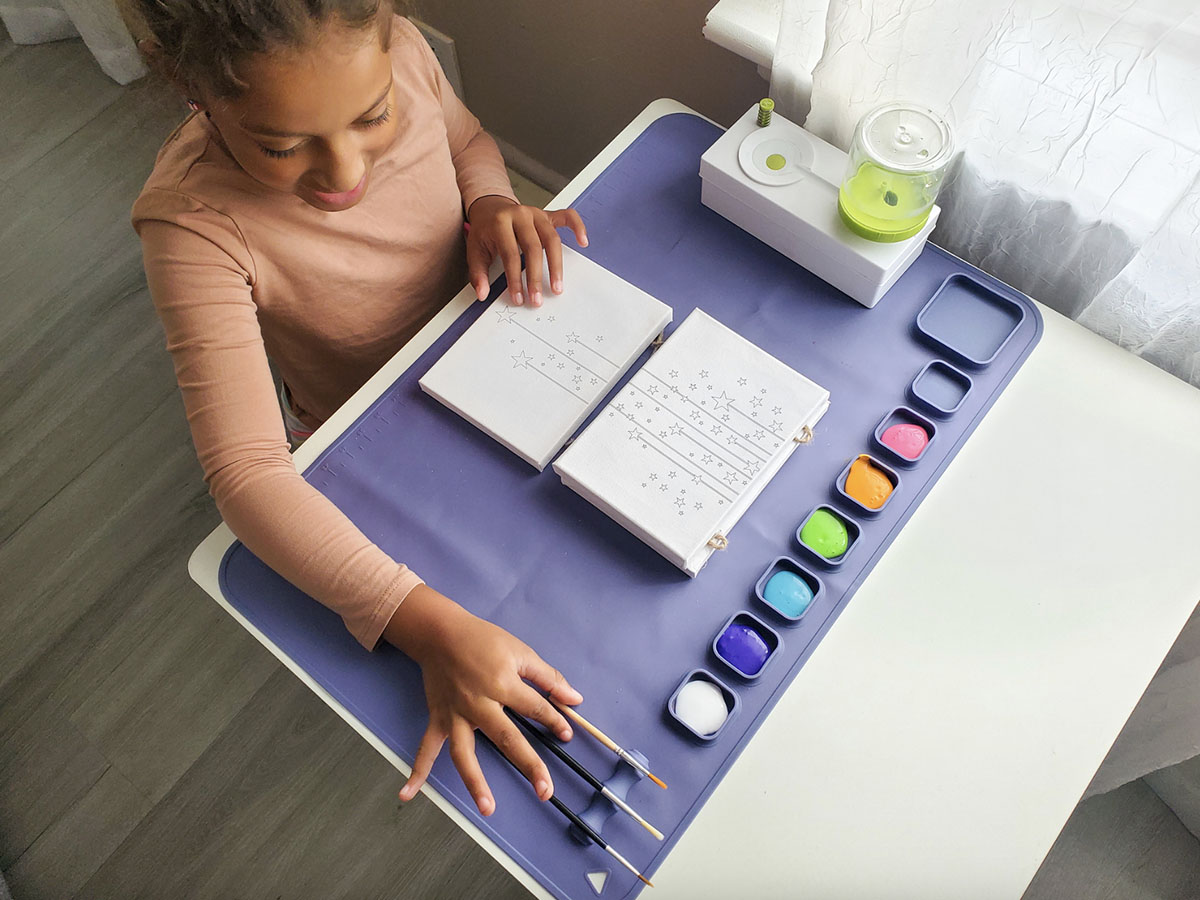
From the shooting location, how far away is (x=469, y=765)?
1.97 feet

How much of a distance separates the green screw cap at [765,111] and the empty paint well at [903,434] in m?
0.28

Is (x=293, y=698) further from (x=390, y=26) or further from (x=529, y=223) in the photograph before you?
(x=390, y=26)

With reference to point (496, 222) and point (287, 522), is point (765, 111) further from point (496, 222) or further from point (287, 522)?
point (287, 522)

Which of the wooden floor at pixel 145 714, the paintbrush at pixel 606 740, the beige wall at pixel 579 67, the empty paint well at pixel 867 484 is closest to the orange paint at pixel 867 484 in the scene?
the empty paint well at pixel 867 484

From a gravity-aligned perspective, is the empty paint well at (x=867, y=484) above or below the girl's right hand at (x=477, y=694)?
above

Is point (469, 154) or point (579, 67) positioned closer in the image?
point (469, 154)

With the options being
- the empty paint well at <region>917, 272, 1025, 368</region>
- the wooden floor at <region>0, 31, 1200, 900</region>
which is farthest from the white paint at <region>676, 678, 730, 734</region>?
the wooden floor at <region>0, 31, 1200, 900</region>

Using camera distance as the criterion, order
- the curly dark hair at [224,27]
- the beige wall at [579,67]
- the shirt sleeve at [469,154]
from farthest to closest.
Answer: the beige wall at [579,67]
the shirt sleeve at [469,154]
the curly dark hair at [224,27]

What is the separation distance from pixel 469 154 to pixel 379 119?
0.29 metres

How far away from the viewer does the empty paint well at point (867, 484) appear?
26.8 inches

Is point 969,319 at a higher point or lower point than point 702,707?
higher

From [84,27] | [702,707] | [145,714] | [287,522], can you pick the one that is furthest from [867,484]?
[84,27]

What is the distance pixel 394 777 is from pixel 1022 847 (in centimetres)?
83

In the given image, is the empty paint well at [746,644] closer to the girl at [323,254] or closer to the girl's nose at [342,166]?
the girl at [323,254]
